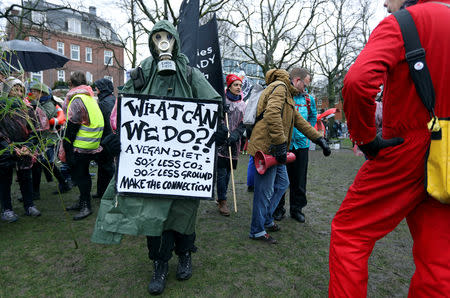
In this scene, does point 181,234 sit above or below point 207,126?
A: below

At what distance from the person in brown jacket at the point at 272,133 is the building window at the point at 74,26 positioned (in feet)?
132

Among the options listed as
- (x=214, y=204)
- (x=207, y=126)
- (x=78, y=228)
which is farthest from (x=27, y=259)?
(x=214, y=204)

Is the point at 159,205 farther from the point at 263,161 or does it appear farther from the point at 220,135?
the point at 263,161

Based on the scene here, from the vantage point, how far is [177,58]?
2.51 metres

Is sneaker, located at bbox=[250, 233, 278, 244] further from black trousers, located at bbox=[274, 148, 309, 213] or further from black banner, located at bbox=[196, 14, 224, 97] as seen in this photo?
black banner, located at bbox=[196, 14, 224, 97]

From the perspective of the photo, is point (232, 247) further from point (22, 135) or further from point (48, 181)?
point (48, 181)

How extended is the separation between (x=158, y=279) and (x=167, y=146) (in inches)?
43.2

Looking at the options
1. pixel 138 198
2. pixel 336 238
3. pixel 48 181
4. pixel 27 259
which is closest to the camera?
pixel 336 238

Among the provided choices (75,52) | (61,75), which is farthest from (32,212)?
(75,52)

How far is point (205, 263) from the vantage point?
9.64 feet

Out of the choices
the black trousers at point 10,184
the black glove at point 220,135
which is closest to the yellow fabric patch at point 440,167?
the black glove at point 220,135

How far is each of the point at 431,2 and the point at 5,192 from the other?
493 cm

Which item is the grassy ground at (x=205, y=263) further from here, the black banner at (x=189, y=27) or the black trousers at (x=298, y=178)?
the black banner at (x=189, y=27)

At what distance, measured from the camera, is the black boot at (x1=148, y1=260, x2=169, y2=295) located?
2391 millimetres
